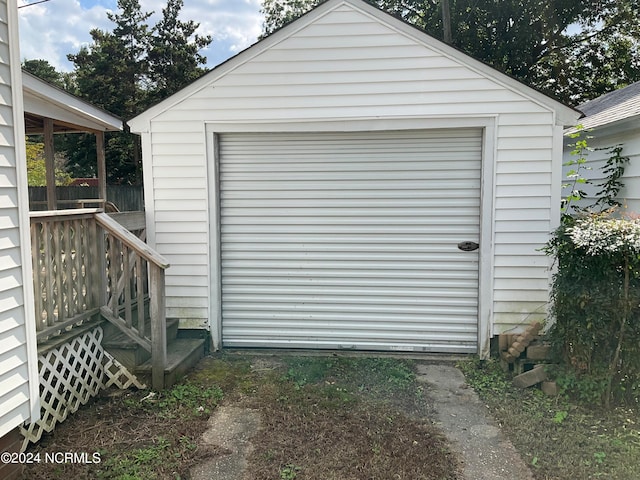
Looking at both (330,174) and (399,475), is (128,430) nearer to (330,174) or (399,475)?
(399,475)

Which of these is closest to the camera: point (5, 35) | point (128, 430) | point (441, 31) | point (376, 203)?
point (5, 35)

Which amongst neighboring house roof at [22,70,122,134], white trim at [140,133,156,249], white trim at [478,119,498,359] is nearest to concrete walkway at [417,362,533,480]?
white trim at [478,119,498,359]

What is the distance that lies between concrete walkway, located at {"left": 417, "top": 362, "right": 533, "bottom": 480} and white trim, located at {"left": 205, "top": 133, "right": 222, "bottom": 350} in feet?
7.00

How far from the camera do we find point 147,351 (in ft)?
12.8

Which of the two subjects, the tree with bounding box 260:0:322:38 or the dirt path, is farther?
the tree with bounding box 260:0:322:38

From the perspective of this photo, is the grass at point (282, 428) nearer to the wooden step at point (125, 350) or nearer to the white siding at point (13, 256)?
the wooden step at point (125, 350)

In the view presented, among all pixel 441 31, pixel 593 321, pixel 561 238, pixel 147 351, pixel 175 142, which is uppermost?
pixel 441 31

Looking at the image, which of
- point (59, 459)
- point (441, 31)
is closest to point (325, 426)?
point (59, 459)

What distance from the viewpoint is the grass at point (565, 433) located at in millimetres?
2664

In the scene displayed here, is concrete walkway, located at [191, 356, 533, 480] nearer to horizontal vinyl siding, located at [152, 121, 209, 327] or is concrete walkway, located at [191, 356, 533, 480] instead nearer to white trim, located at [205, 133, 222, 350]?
white trim, located at [205, 133, 222, 350]

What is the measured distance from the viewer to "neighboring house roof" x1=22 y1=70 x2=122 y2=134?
6375 millimetres

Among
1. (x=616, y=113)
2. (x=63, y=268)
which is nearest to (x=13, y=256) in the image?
(x=63, y=268)

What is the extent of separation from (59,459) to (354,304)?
2.95 m

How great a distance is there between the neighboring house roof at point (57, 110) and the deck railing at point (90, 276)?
355cm
